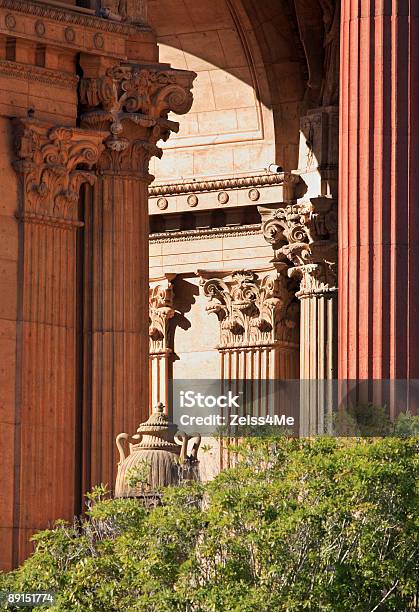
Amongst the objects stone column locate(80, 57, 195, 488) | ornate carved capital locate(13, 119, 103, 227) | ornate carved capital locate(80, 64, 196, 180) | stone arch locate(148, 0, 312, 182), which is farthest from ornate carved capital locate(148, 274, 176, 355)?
ornate carved capital locate(13, 119, 103, 227)

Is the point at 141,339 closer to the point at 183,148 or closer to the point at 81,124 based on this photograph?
the point at 81,124

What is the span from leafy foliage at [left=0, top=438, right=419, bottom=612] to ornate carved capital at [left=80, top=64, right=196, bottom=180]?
11.4 m

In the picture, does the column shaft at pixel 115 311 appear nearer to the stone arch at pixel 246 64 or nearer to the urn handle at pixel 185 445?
the urn handle at pixel 185 445

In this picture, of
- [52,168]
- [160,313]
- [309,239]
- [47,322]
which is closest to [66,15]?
[52,168]

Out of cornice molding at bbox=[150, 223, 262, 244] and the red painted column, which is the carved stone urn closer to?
the red painted column

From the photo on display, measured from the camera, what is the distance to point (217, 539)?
135ft

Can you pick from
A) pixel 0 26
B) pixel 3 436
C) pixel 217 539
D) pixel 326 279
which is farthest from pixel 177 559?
pixel 326 279

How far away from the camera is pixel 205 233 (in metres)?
72.5

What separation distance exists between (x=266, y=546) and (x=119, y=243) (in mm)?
13601

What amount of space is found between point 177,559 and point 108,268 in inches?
495

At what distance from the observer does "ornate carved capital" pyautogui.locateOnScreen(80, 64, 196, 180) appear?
52.5 meters

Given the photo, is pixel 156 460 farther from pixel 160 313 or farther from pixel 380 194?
pixel 160 313

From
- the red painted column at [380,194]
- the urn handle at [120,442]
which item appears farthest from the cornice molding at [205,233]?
the urn handle at [120,442]

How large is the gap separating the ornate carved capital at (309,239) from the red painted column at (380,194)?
1562 centimetres
